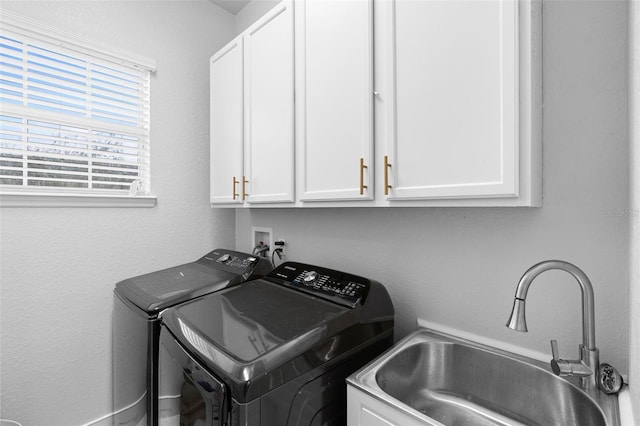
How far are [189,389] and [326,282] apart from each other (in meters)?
0.65

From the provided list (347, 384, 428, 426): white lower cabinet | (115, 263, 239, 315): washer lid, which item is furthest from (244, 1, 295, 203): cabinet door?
(347, 384, 428, 426): white lower cabinet

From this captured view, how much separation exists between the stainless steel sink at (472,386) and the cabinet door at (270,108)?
858mm

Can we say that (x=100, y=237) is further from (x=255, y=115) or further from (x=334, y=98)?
(x=334, y=98)

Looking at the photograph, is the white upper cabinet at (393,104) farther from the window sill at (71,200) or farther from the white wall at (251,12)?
the window sill at (71,200)

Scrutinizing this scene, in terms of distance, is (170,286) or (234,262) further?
(234,262)

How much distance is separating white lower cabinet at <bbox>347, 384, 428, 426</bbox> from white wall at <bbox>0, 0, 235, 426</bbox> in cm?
162

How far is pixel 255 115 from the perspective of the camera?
170 cm

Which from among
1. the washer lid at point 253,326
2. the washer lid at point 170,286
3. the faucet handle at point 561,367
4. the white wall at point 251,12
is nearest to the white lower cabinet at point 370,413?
the washer lid at point 253,326

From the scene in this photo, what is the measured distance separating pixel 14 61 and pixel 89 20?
458 millimetres

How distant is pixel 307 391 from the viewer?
968 mm

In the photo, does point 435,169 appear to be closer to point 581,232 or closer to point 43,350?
point 581,232

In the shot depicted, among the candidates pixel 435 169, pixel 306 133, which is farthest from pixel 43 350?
pixel 435 169

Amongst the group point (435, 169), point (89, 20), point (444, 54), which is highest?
point (89, 20)

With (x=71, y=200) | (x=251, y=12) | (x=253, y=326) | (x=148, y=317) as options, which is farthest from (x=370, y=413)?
(x=251, y=12)
